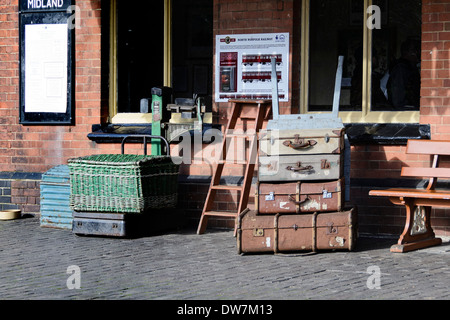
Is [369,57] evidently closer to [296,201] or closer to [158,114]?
[296,201]

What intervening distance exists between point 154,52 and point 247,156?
6.56ft

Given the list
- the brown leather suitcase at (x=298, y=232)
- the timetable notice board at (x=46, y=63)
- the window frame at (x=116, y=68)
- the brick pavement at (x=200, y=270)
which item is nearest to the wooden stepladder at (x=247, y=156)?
the brick pavement at (x=200, y=270)

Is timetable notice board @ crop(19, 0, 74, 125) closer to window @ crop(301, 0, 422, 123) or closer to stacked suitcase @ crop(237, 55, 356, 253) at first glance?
window @ crop(301, 0, 422, 123)

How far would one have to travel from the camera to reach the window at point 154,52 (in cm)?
973

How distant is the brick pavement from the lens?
18.5ft

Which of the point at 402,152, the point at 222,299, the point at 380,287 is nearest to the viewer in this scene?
the point at 222,299

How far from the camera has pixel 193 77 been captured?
9.87 m

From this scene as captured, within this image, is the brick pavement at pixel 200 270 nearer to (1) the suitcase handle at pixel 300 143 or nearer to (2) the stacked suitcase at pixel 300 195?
(2) the stacked suitcase at pixel 300 195

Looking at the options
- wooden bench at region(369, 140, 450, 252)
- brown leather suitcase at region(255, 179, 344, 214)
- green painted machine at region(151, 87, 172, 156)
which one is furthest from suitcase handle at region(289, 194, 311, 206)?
green painted machine at region(151, 87, 172, 156)

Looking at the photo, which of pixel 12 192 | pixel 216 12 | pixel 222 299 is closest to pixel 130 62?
pixel 216 12

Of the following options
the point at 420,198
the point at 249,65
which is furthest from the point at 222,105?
the point at 420,198

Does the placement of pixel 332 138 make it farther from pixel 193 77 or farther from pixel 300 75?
pixel 193 77

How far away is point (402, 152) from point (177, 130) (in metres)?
2.72

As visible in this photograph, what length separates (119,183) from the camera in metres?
8.24
